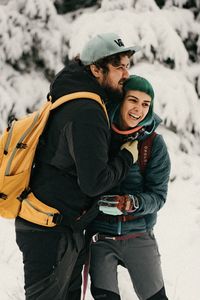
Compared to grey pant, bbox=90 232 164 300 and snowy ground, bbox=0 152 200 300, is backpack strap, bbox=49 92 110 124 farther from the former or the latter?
snowy ground, bbox=0 152 200 300

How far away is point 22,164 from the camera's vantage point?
2.64 meters

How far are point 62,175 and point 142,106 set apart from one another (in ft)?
2.43

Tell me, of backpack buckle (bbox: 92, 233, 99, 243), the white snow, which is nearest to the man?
backpack buckle (bbox: 92, 233, 99, 243)

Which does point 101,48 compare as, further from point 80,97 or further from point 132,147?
point 132,147

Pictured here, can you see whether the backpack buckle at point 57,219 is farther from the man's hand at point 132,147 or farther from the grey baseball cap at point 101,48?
the grey baseball cap at point 101,48

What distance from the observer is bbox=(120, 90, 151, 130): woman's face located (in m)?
2.86

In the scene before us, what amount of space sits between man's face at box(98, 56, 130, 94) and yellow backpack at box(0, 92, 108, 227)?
1.13 feet

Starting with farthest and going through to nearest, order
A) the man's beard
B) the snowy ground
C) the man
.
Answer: the snowy ground, the man's beard, the man

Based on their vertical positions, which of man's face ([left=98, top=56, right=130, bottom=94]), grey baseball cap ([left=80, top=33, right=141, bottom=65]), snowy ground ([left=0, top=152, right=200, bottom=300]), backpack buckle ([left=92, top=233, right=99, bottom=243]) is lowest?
snowy ground ([left=0, top=152, right=200, bottom=300])

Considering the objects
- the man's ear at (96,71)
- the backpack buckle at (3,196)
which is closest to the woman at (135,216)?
the man's ear at (96,71)

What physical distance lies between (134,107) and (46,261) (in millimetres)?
1182

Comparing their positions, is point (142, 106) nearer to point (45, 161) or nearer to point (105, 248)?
point (45, 161)

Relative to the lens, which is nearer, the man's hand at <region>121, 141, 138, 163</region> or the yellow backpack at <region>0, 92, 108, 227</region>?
A: the yellow backpack at <region>0, 92, 108, 227</region>

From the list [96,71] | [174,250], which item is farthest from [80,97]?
[174,250]
